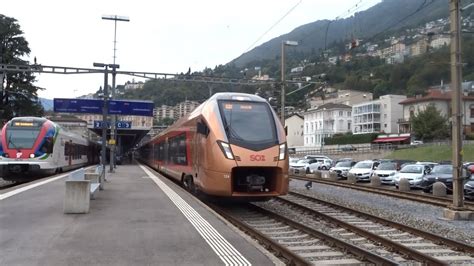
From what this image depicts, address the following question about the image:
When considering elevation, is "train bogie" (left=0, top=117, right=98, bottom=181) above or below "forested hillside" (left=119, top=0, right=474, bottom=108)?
below

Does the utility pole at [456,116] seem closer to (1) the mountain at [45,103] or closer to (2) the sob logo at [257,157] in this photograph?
(2) the sob logo at [257,157]

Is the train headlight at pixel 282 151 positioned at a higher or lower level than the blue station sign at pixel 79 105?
lower

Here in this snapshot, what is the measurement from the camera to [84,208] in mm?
12234

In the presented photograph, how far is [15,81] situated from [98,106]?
3519cm

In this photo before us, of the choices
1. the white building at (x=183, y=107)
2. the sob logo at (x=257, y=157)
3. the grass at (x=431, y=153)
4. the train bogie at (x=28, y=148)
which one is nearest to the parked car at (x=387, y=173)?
the white building at (x=183, y=107)

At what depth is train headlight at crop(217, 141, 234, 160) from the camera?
13275mm

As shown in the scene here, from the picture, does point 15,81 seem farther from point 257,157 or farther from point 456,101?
point 456,101

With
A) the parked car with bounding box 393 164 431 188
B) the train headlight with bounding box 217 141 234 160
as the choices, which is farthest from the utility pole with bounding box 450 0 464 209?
the parked car with bounding box 393 164 431 188

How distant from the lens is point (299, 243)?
32.7 feet

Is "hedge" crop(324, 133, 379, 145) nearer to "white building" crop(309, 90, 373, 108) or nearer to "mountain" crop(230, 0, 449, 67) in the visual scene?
"white building" crop(309, 90, 373, 108)

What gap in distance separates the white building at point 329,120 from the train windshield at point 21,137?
3520 inches

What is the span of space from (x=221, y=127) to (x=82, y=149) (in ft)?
108

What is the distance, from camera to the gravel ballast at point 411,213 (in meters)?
11.9

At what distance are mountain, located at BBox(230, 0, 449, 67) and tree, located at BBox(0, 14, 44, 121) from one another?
30994mm
